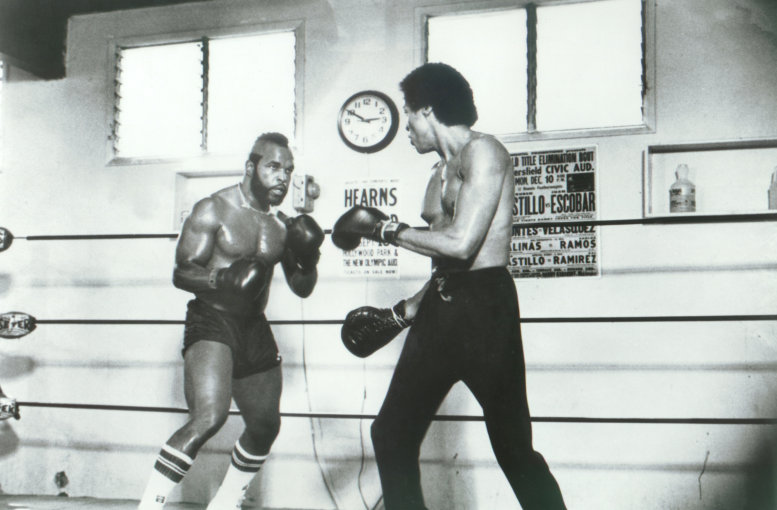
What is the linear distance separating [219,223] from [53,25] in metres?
1.81

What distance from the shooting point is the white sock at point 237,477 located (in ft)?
8.89

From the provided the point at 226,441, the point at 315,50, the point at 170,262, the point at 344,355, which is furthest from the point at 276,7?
the point at 226,441

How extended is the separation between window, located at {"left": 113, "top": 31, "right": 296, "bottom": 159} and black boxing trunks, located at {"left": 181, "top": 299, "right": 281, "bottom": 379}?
1.11 m

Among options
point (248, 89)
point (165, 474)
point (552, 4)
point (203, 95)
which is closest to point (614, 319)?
point (552, 4)

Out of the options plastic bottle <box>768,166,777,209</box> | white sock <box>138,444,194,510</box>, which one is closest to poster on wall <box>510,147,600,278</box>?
plastic bottle <box>768,166,777,209</box>

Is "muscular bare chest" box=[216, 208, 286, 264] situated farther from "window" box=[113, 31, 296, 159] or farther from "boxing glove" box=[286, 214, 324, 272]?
"window" box=[113, 31, 296, 159]

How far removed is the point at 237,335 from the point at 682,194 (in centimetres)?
185

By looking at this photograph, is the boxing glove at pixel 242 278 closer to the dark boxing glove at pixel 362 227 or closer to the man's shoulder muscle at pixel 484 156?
the dark boxing glove at pixel 362 227

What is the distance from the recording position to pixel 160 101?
3633 millimetres

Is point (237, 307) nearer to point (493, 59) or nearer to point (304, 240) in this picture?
point (304, 240)

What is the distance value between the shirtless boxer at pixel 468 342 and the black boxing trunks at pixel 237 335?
0.82 meters

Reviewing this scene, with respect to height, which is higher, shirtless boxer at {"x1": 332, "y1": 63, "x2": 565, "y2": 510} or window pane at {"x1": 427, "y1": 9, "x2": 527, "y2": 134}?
window pane at {"x1": 427, "y1": 9, "x2": 527, "y2": 134}

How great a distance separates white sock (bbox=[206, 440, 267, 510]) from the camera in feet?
8.89

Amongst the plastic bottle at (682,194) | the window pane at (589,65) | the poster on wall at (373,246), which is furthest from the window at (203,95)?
the plastic bottle at (682,194)
